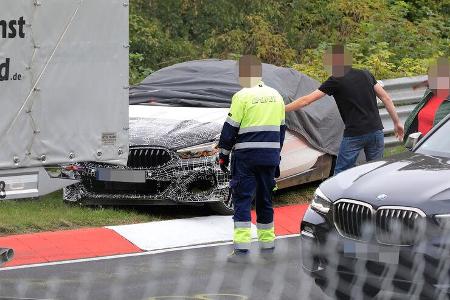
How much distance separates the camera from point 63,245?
1075 centimetres

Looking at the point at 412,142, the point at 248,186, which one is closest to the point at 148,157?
the point at 248,186

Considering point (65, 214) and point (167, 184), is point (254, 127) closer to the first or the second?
point (167, 184)

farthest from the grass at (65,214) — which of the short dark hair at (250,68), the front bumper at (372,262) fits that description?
the front bumper at (372,262)

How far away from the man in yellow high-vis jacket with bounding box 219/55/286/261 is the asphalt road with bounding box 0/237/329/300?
35cm

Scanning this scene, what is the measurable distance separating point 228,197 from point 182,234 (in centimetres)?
81

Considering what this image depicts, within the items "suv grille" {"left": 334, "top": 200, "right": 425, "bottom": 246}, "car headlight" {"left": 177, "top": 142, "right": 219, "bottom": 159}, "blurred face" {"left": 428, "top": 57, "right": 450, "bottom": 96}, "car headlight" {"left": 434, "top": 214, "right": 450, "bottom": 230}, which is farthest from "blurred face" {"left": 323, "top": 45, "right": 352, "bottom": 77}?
"car headlight" {"left": 434, "top": 214, "right": 450, "bottom": 230}

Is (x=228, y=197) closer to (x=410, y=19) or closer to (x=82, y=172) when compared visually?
Result: (x=82, y=172)

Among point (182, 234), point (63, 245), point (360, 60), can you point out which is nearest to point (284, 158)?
point (182, 234)

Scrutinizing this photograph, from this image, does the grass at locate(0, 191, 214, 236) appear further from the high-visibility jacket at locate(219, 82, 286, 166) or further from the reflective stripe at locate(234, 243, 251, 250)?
the high-visibility jacket at locate(219, 82, 286, 166)

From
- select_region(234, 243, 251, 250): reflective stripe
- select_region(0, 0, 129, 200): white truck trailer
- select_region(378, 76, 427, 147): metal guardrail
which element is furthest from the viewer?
select_region(378, 76, 427, 147): metal guardrail

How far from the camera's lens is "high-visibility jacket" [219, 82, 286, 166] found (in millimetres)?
10133

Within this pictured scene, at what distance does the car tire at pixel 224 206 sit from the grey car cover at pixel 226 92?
1.35m

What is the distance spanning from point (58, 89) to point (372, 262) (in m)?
3.42

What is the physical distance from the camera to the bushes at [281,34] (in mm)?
19047
